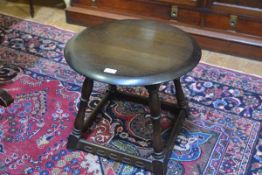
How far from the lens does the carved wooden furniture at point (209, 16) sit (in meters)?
2.28

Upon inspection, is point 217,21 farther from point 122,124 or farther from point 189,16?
point 122,124

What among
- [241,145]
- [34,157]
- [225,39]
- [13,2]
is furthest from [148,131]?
[13,2]

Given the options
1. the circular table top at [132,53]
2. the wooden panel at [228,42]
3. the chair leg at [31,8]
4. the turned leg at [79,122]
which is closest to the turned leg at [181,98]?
the circular table top at [132,53]

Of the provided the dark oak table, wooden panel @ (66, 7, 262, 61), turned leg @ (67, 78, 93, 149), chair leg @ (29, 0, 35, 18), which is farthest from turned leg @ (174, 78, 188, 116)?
chair leg @ (29, 0, 35, 18)

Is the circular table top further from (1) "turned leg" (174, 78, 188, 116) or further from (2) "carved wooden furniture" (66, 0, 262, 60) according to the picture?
(2) "carved wooden furniture" (66, 0, 262, 60)

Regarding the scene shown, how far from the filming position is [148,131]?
1.80m

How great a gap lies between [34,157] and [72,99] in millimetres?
449

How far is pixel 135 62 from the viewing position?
56.6 inches

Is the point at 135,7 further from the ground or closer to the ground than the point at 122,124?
further from the ground

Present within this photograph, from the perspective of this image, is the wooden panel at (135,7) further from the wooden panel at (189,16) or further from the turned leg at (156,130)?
the turned leg at (156,130)

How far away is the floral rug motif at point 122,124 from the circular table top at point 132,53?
46 cm

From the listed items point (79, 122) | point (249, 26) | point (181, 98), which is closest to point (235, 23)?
point (249, 26)

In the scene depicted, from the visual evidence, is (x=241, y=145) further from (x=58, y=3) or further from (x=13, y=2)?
(x=13, y=2)

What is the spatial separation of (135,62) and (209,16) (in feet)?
3.67
